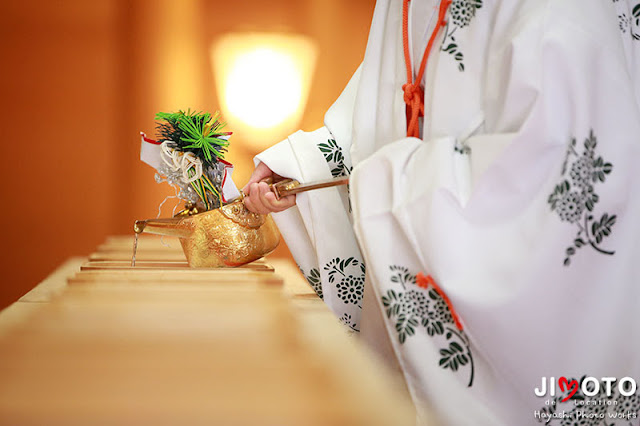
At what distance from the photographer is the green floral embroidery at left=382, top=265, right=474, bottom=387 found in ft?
2.77

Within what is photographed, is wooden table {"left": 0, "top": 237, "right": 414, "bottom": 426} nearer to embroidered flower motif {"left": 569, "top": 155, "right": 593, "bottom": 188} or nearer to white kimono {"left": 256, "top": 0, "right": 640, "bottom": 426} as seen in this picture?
white kimono {"left": 256, "top": 0, "right": 640, "bottom": 426}

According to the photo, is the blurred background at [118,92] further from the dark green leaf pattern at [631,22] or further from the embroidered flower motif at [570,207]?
the embroidered flower motif at [570,207]

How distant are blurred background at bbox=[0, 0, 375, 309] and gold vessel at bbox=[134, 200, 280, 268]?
130 inches

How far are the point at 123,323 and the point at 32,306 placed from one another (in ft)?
0.59

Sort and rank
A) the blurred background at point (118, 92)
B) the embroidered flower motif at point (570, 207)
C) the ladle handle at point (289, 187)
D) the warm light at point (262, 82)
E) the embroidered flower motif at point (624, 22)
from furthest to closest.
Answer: the warm light at point (262, 82) < the blurred background at point (118, 92) < the ladle handle at point (289, 187) < the embroidered flower motif at point (624, 22) < the embroidered flower motif at point (570, 207)

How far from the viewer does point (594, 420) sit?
826 millimetres

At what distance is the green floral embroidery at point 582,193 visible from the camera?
0.80m

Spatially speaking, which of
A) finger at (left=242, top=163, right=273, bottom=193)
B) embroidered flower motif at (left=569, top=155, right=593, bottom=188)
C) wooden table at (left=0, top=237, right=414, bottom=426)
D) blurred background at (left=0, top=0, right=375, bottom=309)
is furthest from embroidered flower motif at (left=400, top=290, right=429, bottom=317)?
blurred background at (left=0, top=0, right=375, bottom=309)

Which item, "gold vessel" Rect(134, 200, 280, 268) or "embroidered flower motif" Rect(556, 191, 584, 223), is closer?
"embroidered flower motif" Rect(556, 191, 584, 223)

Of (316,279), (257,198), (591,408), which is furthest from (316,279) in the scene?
(591,408)

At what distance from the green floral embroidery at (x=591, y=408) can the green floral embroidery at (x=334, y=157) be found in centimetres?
61

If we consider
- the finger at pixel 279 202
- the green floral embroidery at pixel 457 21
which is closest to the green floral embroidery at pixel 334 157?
the finger at pixel 279 202

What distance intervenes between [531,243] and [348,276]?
0.44 metres

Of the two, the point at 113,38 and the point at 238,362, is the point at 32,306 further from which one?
the point at 113,38
